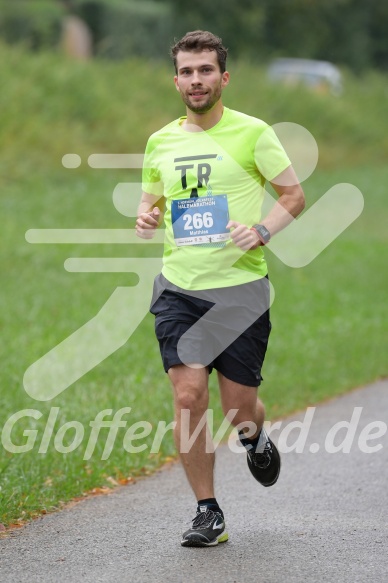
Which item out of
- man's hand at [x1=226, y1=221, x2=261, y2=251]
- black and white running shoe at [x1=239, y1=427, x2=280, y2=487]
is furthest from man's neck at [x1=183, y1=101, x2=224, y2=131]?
black and white running shoe at [x1=239, y1=427, x2=280, y2=487]

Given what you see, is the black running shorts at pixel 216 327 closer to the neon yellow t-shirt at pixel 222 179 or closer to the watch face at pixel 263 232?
the neon yellow t-shirt at pixel 222 179

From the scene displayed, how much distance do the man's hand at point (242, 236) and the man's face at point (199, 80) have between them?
0.60 meters

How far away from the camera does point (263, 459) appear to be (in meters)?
6.59

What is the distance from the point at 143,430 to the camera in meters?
8.94

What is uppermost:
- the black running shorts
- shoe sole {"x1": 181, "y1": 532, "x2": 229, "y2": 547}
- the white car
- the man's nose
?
the white car

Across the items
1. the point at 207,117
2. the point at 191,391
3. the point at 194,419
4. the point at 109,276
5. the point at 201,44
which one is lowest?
the point at 194,419

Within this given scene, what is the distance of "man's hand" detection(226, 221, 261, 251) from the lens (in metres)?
5.78

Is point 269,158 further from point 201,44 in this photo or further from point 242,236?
point 201,44

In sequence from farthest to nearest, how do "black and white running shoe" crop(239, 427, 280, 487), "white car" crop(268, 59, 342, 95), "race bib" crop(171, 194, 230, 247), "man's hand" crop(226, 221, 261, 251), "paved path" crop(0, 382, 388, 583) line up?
"white car" crop(268, 59, 342, 95)
"black and white running shoe" crop(239, 427, 280, 487)
"race bib" crop(171, 194, 230, 247)
"man's hand" crop(226, 221, 261, 251)
"paved path" crop(0, 382, 388, 583)

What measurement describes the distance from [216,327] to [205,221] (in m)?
0.51

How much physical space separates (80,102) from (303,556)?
68.5ft

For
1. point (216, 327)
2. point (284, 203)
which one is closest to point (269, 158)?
point (284, 203)

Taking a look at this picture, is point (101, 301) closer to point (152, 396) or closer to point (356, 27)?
point (152, 396)

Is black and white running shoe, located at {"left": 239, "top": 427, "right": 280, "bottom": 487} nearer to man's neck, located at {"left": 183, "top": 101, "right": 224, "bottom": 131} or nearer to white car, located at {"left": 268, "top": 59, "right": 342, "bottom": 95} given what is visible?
man's neck, located at {"left": 183, "top": 101, "right": 224, "bottom": 131}
